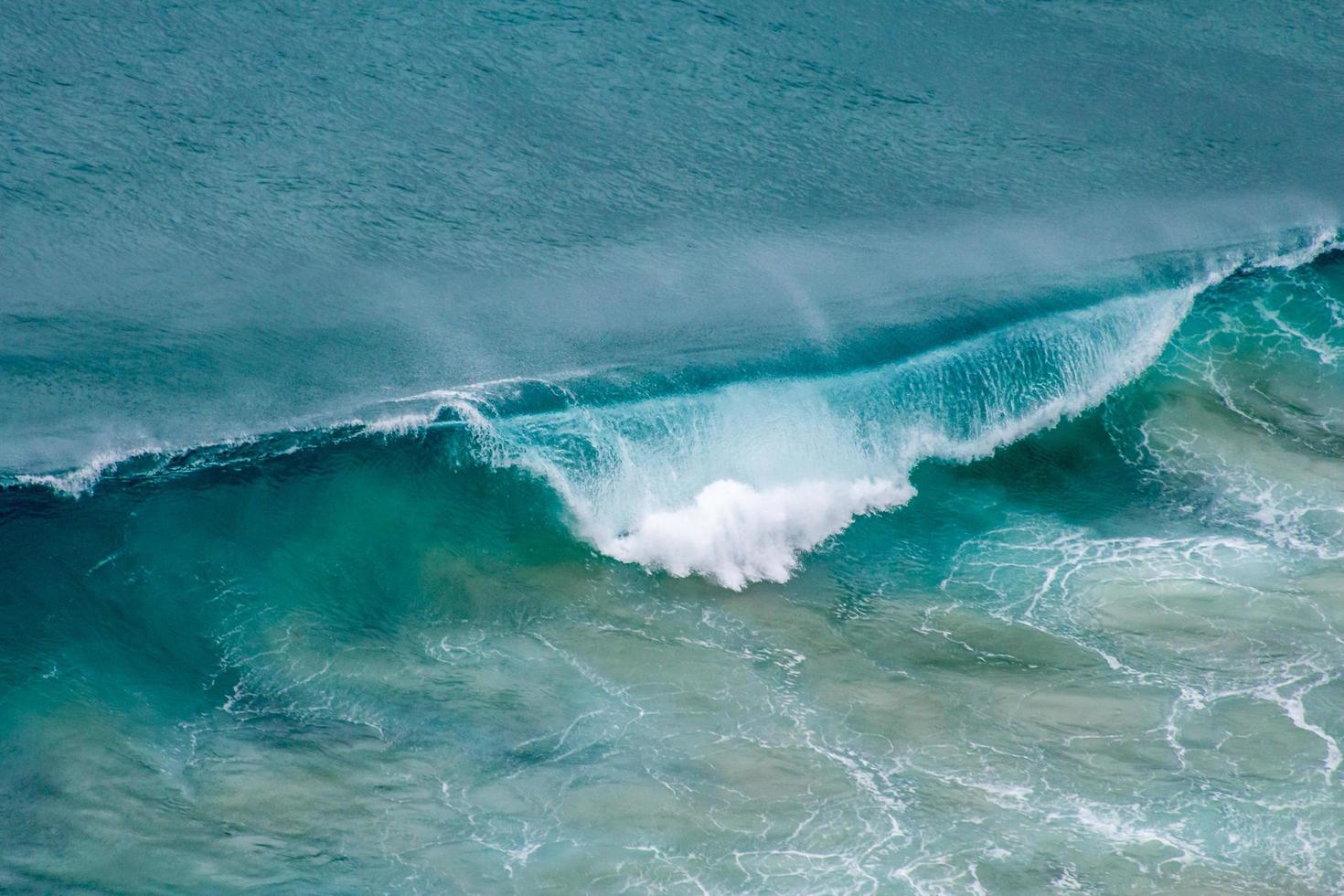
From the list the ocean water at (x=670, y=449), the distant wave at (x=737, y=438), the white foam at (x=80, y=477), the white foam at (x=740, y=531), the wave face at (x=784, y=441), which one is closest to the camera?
the ocean water at (x=670, y=449)

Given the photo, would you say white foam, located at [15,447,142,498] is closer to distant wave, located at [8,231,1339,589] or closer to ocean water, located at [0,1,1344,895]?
distant wave, located at [8,231,1339,589]

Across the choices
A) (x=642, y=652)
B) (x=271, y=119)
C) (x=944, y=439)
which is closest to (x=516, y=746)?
(x=642, y=652)

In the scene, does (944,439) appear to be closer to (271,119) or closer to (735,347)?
(735,347)

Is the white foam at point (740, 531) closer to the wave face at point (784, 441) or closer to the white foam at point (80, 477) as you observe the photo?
the wave face at point (784, 441)

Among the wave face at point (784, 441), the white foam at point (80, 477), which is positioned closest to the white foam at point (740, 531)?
the wave face at point (784, 441)

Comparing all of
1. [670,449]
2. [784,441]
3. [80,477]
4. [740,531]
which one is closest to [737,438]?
[784,441]

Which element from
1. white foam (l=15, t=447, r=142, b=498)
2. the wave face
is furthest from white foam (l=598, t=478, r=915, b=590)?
white foam (l=15, t=447, r=142, b=498)

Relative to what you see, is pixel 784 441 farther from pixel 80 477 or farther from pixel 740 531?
pixel 80 477

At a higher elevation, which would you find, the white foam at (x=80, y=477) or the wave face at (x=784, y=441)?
the wave face at (x=784, y=441)
